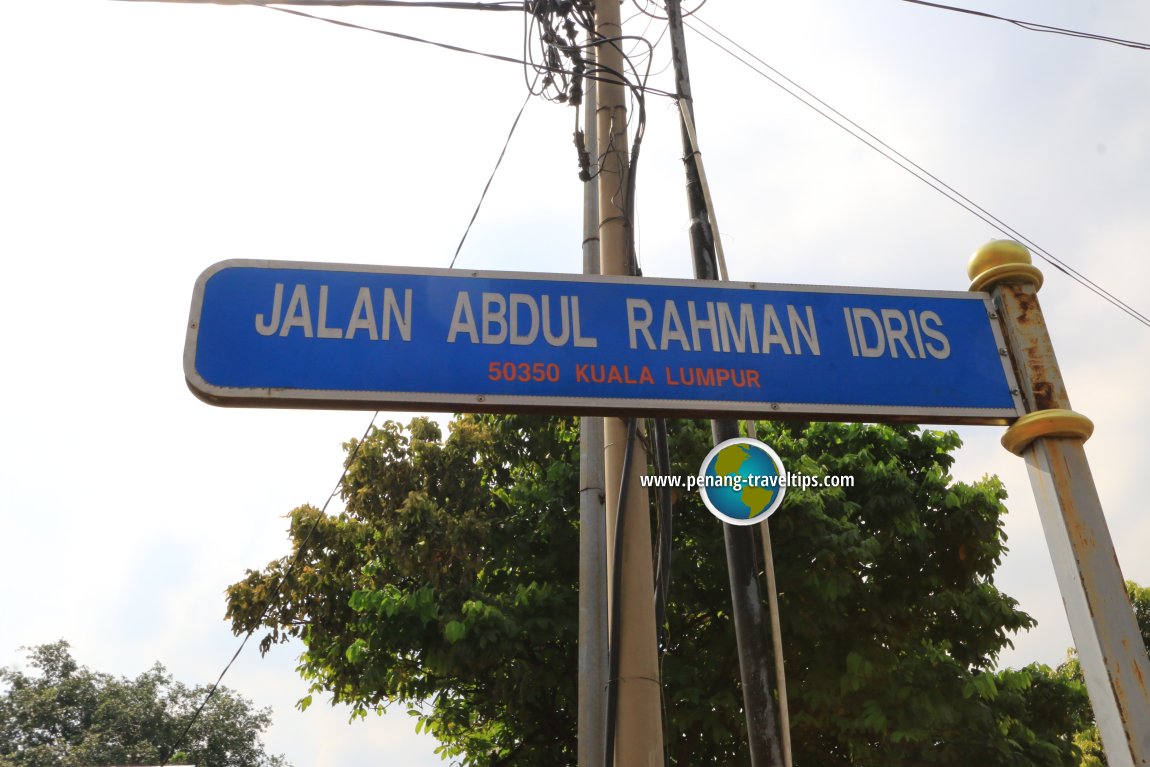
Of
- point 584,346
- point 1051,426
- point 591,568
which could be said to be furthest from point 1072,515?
point 591,568

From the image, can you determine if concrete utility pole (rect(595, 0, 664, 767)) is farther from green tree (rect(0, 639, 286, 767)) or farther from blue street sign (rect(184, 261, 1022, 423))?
green tree (rect(0, 639, 286, 767))

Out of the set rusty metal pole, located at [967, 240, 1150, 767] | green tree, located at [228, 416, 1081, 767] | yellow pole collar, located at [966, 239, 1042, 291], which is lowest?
rusty metal pole, located at [967, 240, 1150, 767]

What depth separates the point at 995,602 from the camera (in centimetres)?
902

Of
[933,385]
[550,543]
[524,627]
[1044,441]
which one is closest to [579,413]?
[933,385]

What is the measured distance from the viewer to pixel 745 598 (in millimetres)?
4184

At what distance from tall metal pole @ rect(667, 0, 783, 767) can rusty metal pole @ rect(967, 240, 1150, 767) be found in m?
1.65

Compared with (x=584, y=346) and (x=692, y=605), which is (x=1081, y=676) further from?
(x=584, y=346)

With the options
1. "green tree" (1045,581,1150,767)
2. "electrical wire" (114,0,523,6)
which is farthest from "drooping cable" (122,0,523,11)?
"green tree" (1045,581,1150,767)

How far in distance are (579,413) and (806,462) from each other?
23.0ft

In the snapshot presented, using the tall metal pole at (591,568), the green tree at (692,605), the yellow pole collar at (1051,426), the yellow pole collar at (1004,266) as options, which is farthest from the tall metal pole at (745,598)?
the green tree at (692,605)

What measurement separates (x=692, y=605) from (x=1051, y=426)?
761 cm

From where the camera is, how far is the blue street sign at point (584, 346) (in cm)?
194

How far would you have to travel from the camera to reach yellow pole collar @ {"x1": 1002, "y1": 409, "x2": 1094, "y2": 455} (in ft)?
6.54

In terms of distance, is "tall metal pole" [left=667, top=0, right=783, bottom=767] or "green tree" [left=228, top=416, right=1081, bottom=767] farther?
"green tree" [left=228, top=416, right=1081, bottom=767]
